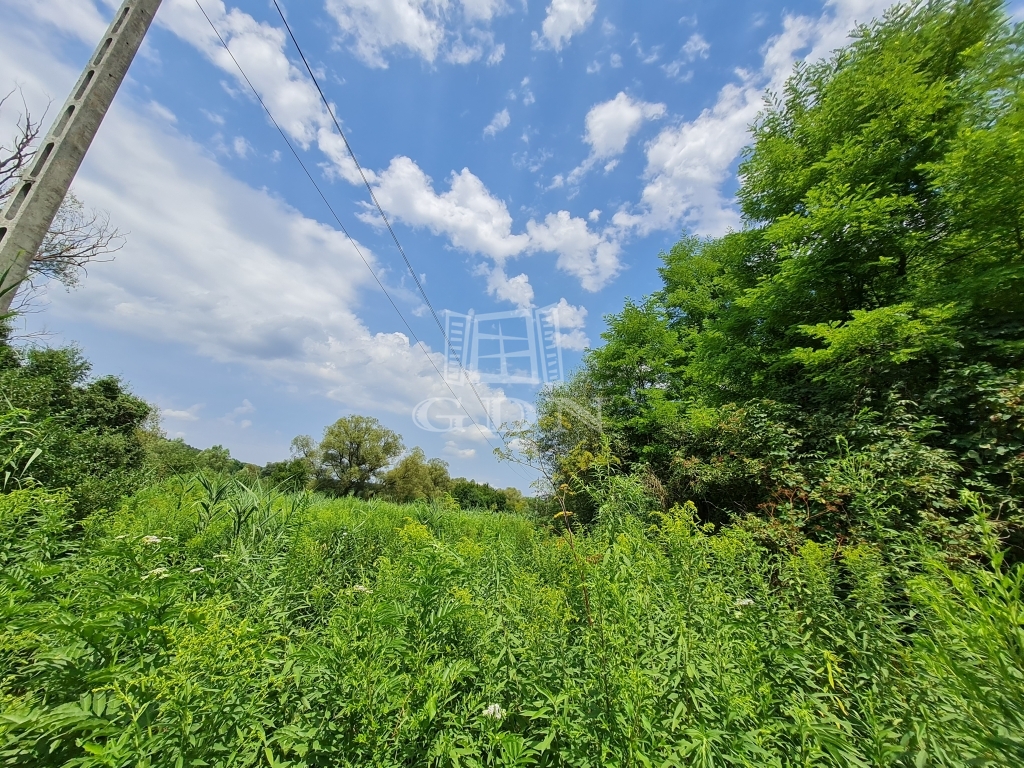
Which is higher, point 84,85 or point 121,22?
point 121,22

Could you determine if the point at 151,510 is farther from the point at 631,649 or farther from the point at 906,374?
the point at 906,374

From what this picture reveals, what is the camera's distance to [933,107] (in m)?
4.82

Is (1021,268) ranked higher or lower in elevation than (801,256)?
lower

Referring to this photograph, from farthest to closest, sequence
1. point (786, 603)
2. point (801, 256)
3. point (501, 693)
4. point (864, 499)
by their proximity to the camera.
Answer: point (801, 256)
point (864, 499)
point (786, 603)
point (501, 693)

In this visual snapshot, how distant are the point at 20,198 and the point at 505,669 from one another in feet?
16.9

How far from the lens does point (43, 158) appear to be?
10.2 feet

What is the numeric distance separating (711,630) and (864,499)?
1.82 metres

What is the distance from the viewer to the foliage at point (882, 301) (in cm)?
387

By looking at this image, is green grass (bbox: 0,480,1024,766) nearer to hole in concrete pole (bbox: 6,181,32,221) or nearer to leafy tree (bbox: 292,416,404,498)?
hole in concrete pole (bbox: 6,181,32,221)

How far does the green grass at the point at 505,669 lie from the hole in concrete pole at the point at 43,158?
2.83 m

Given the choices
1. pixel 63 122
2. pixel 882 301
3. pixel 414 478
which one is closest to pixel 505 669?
pixel 63 122

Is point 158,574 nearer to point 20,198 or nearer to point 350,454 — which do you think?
point 20,198

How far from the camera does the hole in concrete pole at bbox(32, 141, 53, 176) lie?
10.0ft

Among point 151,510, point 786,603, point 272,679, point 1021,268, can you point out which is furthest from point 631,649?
point 1021,268
